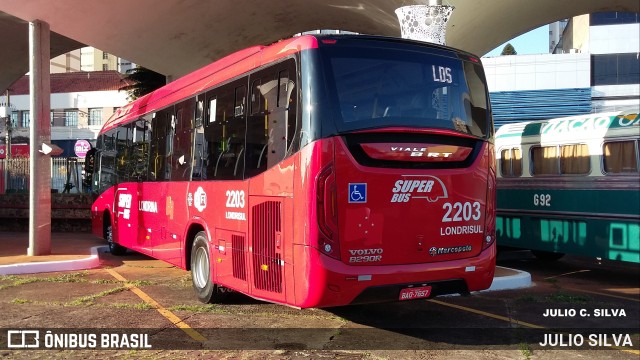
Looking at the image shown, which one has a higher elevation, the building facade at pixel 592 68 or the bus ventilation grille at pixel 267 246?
the building facade at pixel 592 68

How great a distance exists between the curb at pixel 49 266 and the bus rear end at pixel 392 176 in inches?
280

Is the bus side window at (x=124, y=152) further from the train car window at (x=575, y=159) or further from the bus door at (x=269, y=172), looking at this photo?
the train car window at (x=575, y=159)

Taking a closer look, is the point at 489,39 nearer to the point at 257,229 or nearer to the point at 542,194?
the point at 542,194

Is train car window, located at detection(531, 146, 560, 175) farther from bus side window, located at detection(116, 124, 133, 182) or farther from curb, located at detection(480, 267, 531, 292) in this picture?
bus side window, located at detection(116, 124, 133, 182)

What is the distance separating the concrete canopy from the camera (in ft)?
41.9

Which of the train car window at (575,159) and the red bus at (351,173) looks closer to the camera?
the red bus at (351,173)

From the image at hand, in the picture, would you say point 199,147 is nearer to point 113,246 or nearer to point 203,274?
point 203,274

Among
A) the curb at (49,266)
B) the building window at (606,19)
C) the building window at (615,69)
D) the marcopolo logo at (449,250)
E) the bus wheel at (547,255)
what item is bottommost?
the bus wheel at (547,255)

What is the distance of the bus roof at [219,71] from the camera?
6176 mm

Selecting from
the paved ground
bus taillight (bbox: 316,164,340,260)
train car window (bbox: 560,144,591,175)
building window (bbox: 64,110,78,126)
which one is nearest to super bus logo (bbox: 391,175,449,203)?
bus taillight (bbox: 316,164,340,260)

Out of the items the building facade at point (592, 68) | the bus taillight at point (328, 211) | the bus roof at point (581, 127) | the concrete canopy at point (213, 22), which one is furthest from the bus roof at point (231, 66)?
the building facade at point (592, 68)

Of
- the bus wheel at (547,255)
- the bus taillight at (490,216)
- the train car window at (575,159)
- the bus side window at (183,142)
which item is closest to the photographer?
the bus taillight at (490,216)

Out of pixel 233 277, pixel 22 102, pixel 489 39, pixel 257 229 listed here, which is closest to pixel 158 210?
pixel 233 277

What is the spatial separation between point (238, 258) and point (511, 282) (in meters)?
5.21
